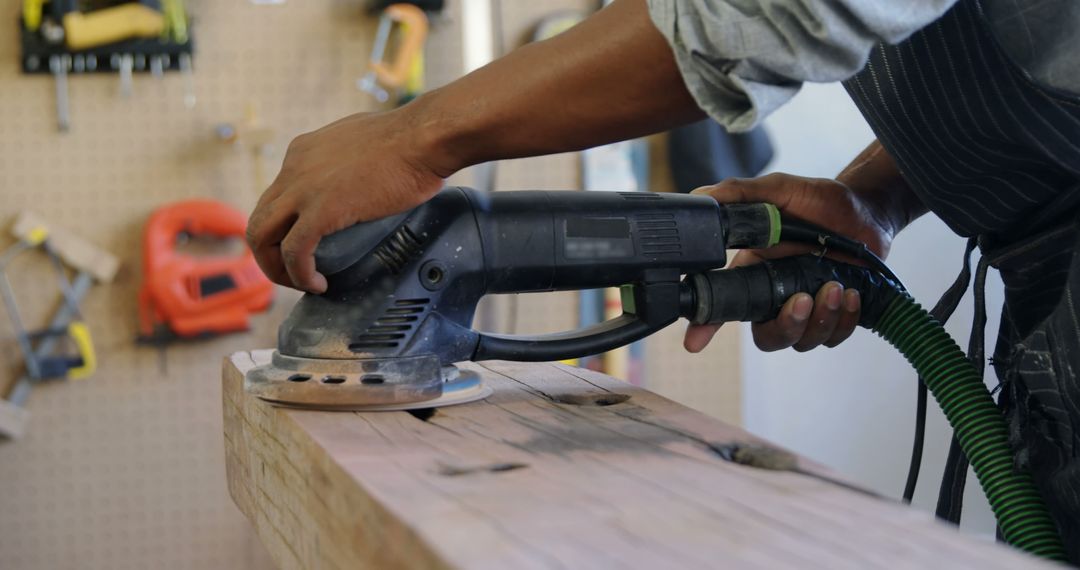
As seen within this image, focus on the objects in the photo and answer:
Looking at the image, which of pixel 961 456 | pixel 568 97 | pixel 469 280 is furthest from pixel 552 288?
pixel 961 456

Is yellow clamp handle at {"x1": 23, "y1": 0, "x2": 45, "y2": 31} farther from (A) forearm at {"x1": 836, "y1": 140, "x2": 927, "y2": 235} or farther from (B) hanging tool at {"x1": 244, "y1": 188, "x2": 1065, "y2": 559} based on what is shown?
(A) forearm at {"x1": 836, "y1": 140, "x2": 927, "y2": 235}

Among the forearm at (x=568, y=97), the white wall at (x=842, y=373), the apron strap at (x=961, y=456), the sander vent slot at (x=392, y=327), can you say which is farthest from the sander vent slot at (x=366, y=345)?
the white wall at (x=842, y=373)

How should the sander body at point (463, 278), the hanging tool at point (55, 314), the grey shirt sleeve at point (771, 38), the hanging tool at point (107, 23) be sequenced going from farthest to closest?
the hanging tool at point (55, 314), the hanging tool at point (107, 23), the sander body at point (463, 278), the grey shirt sleeve at point (771, 38)

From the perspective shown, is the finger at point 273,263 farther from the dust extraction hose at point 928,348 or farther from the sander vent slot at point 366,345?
the dust extraction hose at point 928,348

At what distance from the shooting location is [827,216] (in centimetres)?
127

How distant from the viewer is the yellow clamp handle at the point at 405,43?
96.8 inches

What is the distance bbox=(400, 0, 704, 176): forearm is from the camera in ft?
2.67

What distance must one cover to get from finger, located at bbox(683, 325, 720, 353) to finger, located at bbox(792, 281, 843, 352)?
0.11 metres

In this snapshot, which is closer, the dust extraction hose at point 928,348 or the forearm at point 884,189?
the dust extraction hose at point 928,348

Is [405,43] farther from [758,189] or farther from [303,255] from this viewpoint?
[303,255]

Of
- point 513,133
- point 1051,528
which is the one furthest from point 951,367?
point 513,133


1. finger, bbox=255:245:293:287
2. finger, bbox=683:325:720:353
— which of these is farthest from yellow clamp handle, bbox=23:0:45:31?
finger, bbox=683:325:720:353

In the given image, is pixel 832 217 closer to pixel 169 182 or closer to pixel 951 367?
pixel 951 367

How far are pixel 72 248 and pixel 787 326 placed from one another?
5.93 ft
